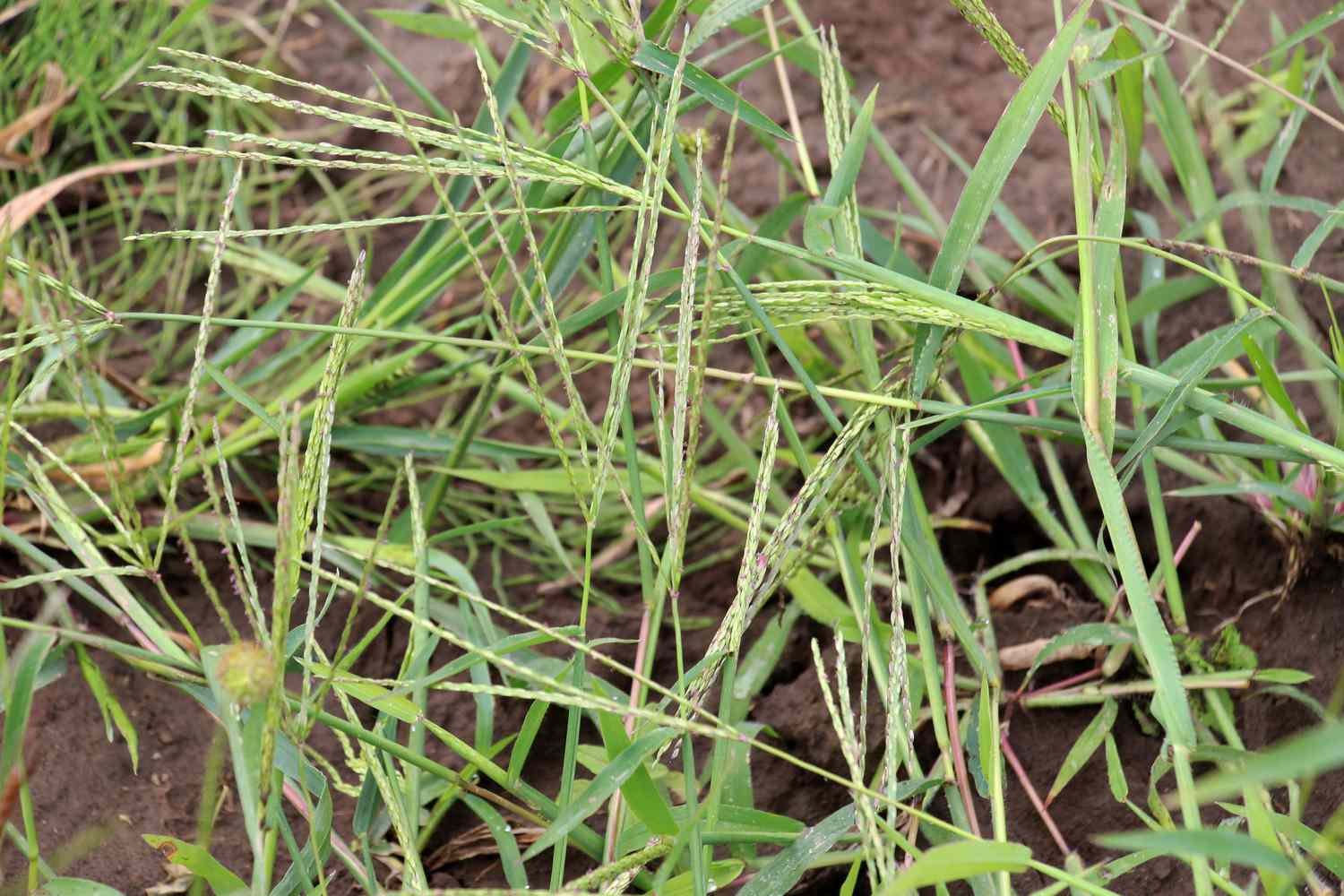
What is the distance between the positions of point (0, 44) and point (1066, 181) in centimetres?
157

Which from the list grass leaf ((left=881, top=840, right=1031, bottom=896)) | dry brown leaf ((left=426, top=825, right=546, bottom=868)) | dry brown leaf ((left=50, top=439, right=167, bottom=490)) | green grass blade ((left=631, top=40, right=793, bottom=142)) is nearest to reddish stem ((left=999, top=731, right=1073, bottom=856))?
grass leaf ((left=881, top=840, right=1031, bottom=896))

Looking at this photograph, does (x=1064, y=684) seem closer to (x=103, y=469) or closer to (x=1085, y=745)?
(x=1085, y=745)

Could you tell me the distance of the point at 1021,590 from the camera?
1282 millimetres

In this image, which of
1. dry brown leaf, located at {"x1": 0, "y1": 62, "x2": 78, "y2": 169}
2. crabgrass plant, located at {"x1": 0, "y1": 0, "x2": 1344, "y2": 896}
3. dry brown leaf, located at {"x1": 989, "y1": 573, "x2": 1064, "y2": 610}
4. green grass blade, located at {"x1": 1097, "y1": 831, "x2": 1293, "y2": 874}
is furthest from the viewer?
dry brown leaf, located at {"x1": 0, "y1": 62, "x2": 78, "y2": 169}

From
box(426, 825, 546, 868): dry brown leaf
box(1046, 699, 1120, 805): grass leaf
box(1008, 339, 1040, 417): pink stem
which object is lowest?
box(426, 825, 546, 868): dry brown leaf

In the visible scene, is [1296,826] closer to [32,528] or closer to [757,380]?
[757,380]

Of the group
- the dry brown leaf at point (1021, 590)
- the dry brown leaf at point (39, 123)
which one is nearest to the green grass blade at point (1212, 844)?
the dry brown leaf at point (1021, 590)

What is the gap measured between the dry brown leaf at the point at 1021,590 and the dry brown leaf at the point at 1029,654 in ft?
0.27

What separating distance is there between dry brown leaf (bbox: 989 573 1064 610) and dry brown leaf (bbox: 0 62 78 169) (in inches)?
55.4

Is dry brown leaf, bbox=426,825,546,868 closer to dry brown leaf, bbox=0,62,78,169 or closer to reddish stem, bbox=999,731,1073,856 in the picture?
reddish stem, bbox=999,731,1073,856

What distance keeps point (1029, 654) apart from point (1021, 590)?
0.11 metres

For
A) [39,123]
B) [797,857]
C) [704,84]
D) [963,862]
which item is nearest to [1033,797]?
[797,857]

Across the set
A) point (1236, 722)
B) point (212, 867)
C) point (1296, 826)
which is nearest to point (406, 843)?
point (212, 867)

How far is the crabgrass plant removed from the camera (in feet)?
2.72
